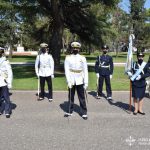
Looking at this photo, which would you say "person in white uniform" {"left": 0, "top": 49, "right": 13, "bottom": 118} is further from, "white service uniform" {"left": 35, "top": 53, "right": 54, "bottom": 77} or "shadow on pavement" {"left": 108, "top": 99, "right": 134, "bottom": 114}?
"shadow on pavement" {"left": 108, "top": 99, "right": 134, "bottom": 114}

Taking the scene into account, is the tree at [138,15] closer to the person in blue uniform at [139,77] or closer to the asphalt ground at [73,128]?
the asphalt ground at [73,128]

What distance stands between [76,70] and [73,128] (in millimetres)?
1666

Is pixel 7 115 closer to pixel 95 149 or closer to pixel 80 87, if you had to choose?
pixel 80 87

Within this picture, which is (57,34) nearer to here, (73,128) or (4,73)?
(4,73)

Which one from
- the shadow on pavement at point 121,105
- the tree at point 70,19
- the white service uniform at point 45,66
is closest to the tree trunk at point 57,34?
the tree at point 70,19

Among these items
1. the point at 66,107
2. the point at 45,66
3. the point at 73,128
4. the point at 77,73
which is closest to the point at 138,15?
the point at 45,66

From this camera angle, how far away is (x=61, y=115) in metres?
10.1

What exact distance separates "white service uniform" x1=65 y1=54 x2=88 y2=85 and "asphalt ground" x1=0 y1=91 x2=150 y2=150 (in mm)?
963

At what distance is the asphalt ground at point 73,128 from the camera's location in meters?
7.26

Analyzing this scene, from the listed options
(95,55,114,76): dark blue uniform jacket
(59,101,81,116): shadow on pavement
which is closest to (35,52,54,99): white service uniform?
(59,101,81,116): shadow on pavement

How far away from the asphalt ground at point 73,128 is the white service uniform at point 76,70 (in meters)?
0.96

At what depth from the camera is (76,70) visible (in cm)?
962

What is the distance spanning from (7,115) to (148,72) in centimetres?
384

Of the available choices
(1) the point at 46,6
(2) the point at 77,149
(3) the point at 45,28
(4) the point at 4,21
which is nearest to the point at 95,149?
(2) the point at 77,149
